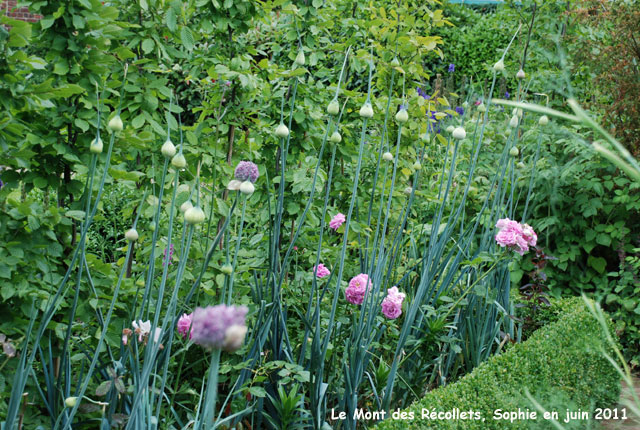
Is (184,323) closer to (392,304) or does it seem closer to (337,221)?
(392,304)

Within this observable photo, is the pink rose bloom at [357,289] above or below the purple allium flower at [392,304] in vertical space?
above

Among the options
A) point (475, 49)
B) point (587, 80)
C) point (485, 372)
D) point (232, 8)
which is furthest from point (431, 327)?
point (475, 49)

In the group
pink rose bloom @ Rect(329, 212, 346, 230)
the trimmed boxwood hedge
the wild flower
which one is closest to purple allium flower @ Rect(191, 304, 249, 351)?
the trimmed boxwood hedge

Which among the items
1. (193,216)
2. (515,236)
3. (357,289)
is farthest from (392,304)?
(193,216)

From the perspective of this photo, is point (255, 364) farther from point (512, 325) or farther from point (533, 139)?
point (533, 139)

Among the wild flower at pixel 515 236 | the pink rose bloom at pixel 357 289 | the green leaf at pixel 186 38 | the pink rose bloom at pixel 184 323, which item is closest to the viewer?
the pink rose bloom at pixel 184 323

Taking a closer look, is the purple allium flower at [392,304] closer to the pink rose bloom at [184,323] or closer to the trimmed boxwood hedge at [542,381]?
the trimmed boxwood hedge at [542,381]

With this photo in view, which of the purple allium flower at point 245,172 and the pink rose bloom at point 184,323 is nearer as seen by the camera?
the purple allium flower at point 245,172

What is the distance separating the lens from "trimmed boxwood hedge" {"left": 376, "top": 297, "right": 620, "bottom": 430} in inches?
72.4

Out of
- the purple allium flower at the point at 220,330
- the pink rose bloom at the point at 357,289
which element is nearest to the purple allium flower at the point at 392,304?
the pink rose bloom at the point at 357,289

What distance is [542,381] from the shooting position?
227 centimetres

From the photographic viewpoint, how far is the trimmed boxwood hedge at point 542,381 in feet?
6.04

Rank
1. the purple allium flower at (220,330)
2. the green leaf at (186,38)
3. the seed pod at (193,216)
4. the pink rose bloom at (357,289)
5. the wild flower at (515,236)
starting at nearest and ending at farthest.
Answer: the purple allium flower at (220,330)
the seed pod at (193,216)
the green leaf at (186,38)
the pink rose bloom at (357,289)
the wild flower at (515,236)

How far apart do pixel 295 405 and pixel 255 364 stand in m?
0.16
